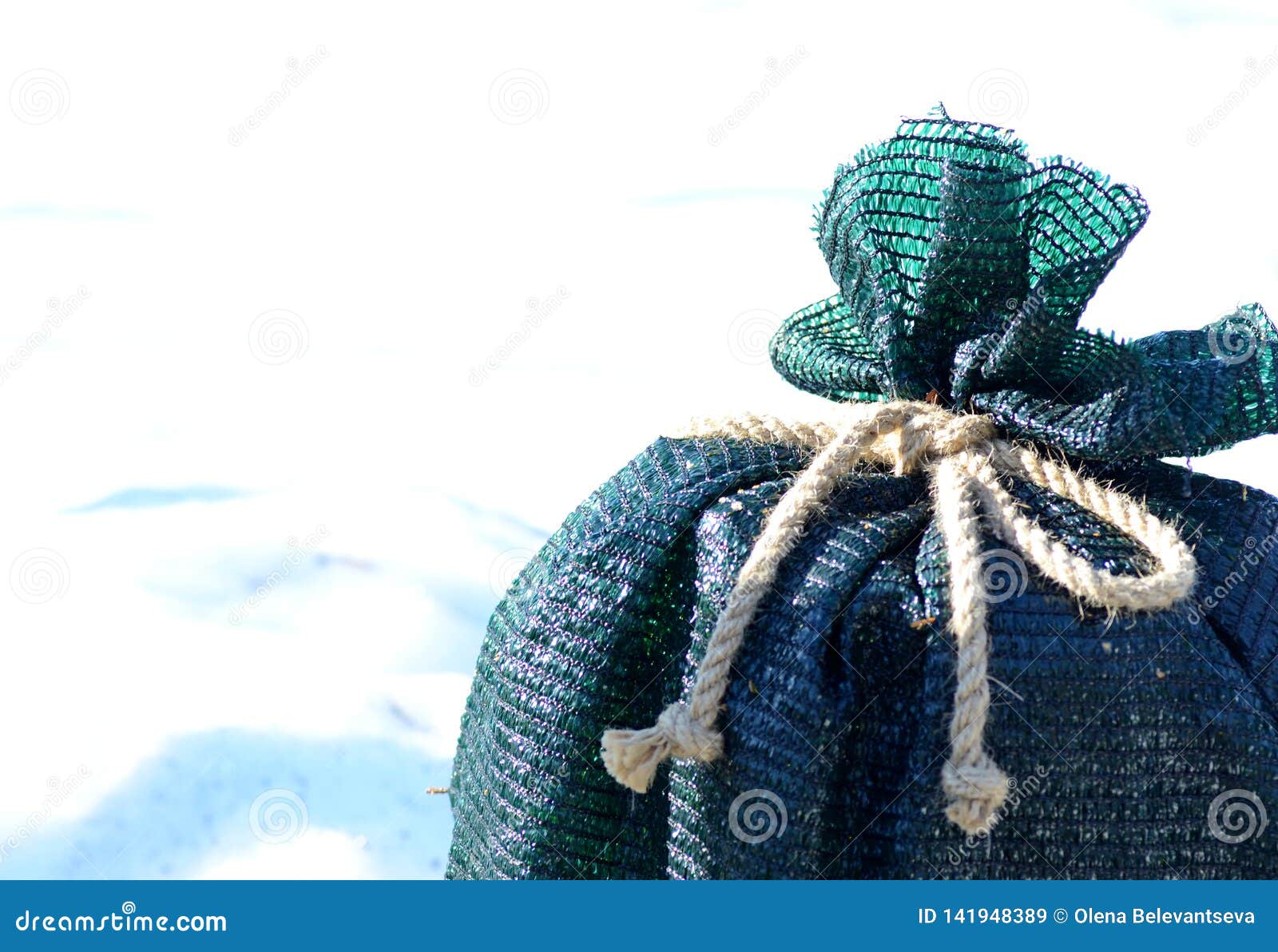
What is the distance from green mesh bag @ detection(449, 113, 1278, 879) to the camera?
1341mm

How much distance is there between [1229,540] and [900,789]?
1.42 ft

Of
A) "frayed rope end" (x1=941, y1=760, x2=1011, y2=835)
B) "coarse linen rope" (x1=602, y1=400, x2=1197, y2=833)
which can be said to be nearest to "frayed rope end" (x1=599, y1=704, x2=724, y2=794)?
"coarse linen rope" (x1=602, y1=400, x2=1197, y2=833)

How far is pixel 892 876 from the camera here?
1341 mm

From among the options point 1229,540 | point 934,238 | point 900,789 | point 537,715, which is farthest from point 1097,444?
point 537,715

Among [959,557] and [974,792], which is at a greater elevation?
[959,557]

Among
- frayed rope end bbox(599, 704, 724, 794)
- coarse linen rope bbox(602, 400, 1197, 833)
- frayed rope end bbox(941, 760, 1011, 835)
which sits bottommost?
frayed rope end bbox(599, 704, 724, 794)

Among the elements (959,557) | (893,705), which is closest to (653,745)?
(893,705)

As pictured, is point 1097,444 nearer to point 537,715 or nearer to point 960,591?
point 960,591

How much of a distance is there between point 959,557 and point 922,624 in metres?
0.07

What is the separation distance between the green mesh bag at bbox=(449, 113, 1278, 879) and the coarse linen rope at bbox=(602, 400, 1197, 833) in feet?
0.07

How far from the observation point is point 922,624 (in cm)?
135

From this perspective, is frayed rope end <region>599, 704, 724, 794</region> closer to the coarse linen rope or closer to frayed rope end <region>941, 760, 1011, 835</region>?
the coarse linen rope

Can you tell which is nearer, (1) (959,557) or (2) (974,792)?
(2) (974,792)

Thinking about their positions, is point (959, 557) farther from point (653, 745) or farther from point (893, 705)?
point (653, 745)
